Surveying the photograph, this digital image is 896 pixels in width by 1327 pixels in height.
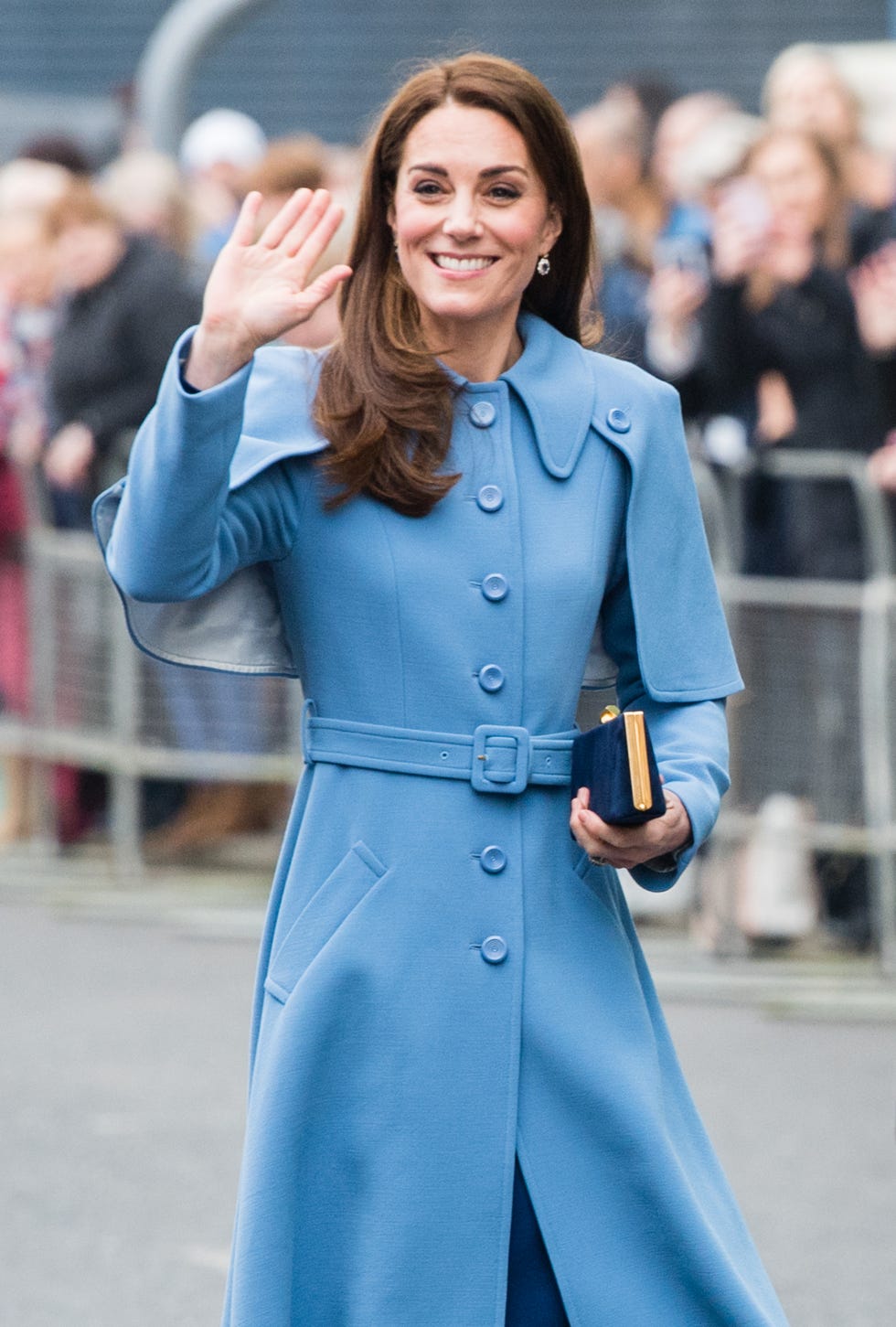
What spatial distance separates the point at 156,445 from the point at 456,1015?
759 mm

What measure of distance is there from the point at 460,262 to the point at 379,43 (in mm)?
21182

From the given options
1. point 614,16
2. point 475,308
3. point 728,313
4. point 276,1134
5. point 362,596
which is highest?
point 614,16

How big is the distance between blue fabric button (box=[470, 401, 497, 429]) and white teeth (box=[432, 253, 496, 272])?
0.16 m

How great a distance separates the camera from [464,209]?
3.26 meters

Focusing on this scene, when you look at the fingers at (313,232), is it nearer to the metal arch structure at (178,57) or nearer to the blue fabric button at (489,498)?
the blue fabric button at (489,498)

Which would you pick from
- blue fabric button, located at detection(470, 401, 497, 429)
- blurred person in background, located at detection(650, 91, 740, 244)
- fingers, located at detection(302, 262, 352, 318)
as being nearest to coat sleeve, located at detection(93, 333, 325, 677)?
fingers, located at detection(302, 262, 352, 318)

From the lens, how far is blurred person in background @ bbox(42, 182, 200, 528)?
32.1 feet

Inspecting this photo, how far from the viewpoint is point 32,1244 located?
18.0 ft

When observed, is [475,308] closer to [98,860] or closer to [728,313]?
[728,313]

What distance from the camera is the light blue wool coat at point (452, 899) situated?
315 centimetres

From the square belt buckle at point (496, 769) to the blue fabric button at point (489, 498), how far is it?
26 cm

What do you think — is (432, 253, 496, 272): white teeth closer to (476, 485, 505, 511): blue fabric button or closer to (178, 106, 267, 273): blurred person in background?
(476, 485, 505, 511): blue fabric button

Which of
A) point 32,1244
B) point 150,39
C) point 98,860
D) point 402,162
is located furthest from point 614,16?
point 402,162

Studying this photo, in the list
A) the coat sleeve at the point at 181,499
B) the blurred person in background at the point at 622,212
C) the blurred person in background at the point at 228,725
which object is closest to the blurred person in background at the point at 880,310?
the blurred person in background at the point at 622,212
